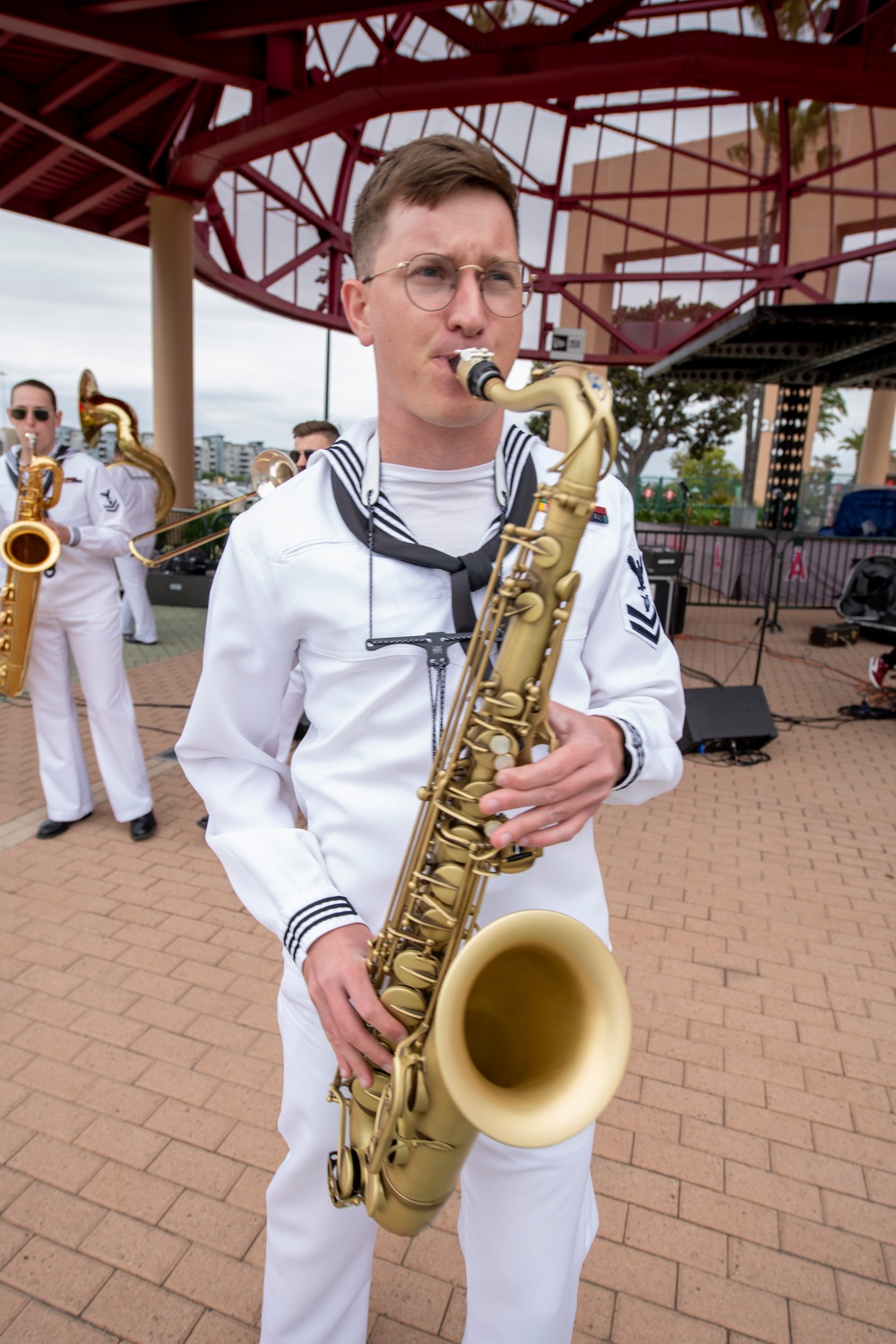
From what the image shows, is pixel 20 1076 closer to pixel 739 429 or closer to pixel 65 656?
pixel 65 656

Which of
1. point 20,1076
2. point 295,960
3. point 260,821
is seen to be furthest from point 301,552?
point 20,1076

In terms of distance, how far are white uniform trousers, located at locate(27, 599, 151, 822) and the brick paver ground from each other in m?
0.28

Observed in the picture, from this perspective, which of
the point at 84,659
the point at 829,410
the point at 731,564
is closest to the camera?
the point at 84,659

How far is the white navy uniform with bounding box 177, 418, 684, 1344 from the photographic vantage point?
58.2 inches

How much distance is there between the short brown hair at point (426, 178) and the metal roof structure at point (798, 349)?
8.58m

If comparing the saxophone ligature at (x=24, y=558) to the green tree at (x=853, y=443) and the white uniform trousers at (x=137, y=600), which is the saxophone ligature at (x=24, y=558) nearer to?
the white uniform trousers at (x=137, y=600)

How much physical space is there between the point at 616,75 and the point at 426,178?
10.8 metres

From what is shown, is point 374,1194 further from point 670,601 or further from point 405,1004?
point 670,601

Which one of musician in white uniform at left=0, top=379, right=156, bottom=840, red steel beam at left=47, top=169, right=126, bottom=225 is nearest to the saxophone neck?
musician in white uniform at left=0, top=379, right=156, bottom=840

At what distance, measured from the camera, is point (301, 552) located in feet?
5.01

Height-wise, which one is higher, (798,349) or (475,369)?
(798,349)

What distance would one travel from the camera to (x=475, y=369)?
132 cm

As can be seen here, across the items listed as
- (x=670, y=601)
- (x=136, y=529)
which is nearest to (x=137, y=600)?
(x=136, y=529)

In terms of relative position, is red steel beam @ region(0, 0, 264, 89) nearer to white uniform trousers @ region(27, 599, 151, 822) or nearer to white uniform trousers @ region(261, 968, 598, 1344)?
white uniform trousers @ region(27, 599, 151, 822)
